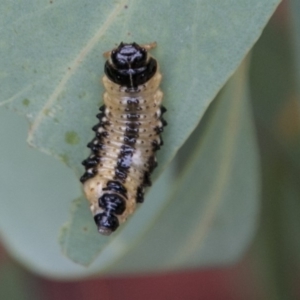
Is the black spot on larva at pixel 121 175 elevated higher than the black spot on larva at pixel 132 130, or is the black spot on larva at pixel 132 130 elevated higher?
the black spot on larva at pixel 132 130

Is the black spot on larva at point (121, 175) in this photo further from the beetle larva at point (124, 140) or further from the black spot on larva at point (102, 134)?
the black spot on larva at point (102, 134)

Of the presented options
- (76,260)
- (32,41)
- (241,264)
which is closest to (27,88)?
(32,41)

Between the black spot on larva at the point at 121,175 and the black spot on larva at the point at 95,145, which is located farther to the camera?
the black spot on larva at the point at 121,175

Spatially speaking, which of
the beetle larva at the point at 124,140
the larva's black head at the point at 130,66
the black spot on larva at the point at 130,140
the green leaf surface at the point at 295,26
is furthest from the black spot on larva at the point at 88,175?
the green leaf surface at the point at 295,26

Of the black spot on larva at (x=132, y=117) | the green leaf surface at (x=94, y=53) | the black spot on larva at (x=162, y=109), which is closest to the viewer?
the green leaf surface at (x=94, y=53)

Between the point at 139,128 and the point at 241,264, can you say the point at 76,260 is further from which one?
the point at 241,264

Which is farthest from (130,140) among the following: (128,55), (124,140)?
(128,55)

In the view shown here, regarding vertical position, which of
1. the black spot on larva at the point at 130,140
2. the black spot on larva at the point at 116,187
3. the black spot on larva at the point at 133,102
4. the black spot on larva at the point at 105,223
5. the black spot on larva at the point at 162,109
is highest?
the black spot on larva at the point at 162,109
